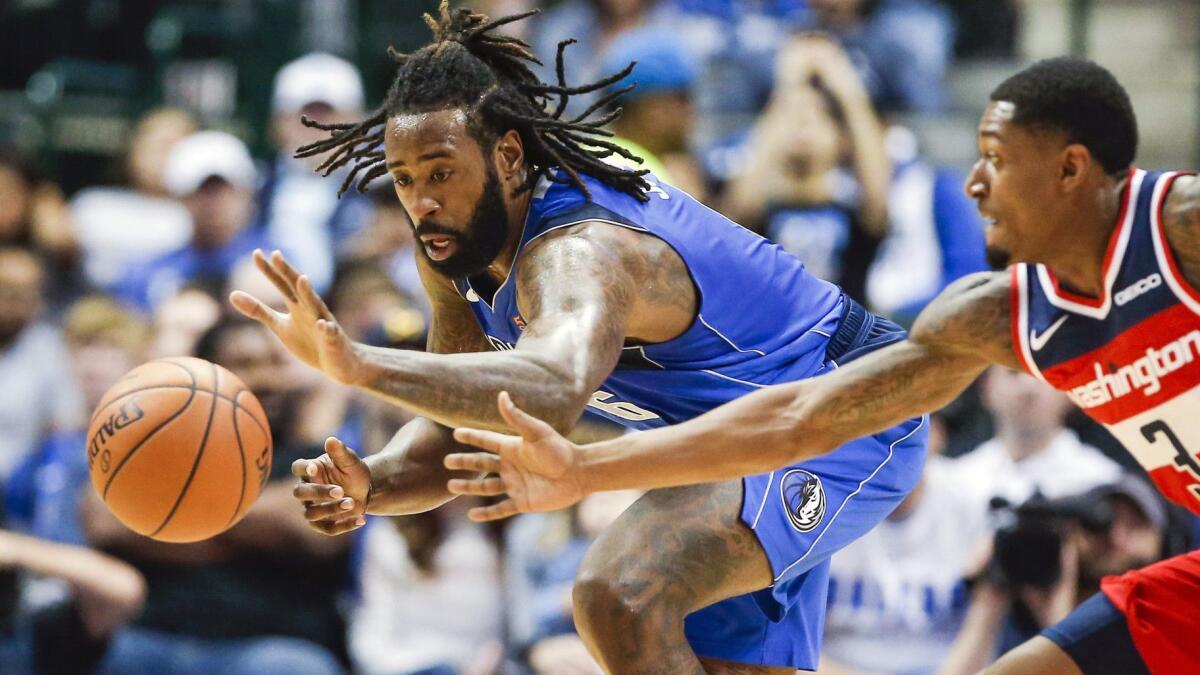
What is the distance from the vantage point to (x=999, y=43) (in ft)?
33.9

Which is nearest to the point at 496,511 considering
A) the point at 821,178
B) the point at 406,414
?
the point at 406,414

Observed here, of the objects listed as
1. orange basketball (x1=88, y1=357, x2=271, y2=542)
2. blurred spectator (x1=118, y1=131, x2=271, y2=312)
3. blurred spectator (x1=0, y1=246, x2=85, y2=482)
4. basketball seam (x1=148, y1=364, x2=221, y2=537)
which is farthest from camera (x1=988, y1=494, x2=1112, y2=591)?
blurred spectator (x1=0, y1=246, x2=85, y2=482)

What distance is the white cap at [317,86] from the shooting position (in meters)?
9.87

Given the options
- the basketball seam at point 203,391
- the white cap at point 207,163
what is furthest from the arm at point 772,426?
the white cap at point 207,163

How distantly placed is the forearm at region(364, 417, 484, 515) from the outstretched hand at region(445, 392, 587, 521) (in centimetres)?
116

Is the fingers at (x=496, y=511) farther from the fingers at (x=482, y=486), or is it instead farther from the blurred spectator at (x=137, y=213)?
the blurred spectator at (x=137, y=213)

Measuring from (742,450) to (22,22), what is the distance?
31.9 ft

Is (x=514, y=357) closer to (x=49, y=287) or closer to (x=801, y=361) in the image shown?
(x=801, y=361)

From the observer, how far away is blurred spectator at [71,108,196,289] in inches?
405

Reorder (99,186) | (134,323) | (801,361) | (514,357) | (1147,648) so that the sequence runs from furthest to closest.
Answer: (99,186), (134,323), (801,361), (1147,648), (514,357)

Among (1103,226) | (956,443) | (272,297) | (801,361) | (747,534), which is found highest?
(1103,226)

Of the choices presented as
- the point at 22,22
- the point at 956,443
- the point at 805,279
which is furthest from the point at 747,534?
the point at 22,22

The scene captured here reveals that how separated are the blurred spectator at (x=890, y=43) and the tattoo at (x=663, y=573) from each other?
488 centimetres

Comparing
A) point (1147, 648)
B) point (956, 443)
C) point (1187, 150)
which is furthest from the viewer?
point (1187, 150)
